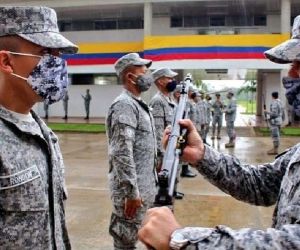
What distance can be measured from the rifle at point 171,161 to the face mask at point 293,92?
0.49 metres

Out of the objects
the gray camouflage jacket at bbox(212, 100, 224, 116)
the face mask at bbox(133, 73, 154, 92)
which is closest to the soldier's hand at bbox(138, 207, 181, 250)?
the face mask at bbox(133, 73, 154, 92)

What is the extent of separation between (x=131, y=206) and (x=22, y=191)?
1.75 metres

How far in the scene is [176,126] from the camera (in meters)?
2.22

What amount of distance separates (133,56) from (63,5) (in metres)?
21.1

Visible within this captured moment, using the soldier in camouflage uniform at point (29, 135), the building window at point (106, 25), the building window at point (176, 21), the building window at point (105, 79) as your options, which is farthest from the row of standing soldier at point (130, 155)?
the building window at point (106, 25)

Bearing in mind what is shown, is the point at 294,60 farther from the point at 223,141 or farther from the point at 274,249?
the point at 223,141

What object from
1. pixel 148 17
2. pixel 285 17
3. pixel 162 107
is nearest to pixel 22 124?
pixel 162 107

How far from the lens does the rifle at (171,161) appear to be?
5.89 feet

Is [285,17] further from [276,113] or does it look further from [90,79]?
[276,113]

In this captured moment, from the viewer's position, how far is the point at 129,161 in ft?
11.9

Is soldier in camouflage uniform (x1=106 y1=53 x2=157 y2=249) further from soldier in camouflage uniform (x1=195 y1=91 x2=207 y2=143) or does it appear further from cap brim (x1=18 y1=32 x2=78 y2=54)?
soldier in camouflage uniform (x1=195 y1=91 x2=207 y2=143)

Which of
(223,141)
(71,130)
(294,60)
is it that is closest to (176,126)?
(294,60)

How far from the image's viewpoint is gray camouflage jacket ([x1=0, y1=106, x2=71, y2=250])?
191cm

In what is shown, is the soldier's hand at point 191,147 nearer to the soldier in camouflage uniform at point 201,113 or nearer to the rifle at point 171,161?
the rifle at point 171,161
